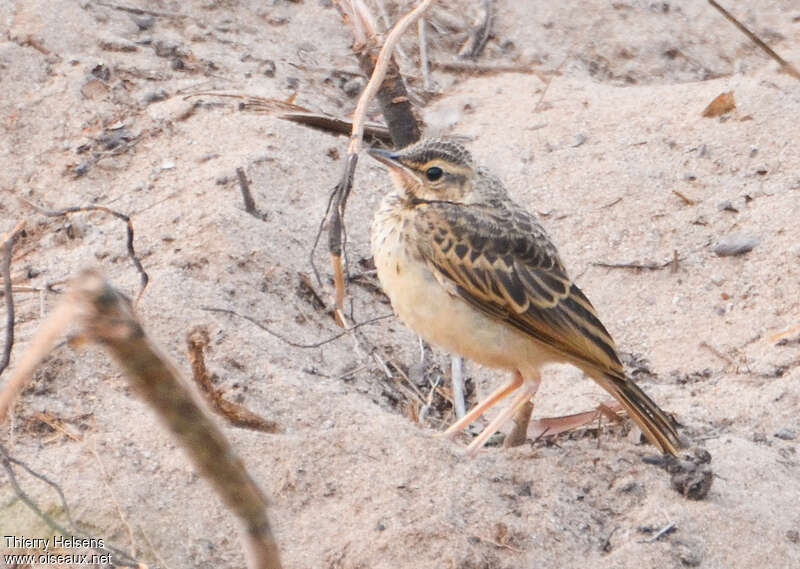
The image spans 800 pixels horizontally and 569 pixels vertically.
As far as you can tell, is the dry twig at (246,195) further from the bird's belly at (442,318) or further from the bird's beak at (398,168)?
the bird's belly at (442,318)

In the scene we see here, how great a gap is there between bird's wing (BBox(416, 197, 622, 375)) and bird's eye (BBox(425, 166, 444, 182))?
14 cm

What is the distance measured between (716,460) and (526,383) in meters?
0.83

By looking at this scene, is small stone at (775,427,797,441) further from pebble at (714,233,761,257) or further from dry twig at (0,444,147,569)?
dry twig at (0,444,147,569)

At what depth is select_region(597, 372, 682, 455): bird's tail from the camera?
14.1 feet

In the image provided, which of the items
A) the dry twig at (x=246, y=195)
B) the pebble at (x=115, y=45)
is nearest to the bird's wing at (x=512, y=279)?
the dry twig at (x=246, y=195)

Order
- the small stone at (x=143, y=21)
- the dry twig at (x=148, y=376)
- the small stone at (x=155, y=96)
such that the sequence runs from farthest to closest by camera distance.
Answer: the small stone at (x=143, y=21)
the small stone at (x=155, y=96)
the dry twig at (x=148, y=376)

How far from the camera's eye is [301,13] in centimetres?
788

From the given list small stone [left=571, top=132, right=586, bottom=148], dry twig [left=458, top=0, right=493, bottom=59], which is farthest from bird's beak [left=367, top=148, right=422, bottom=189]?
dry twig [left=458, top=0, right=493, bottom=59]

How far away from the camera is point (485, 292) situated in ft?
14.6

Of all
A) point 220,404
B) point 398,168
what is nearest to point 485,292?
point 398,168

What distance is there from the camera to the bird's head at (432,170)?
4719mm

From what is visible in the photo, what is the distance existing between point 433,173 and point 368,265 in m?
1.34

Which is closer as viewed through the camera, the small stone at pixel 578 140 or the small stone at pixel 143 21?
the small stone at pixel 578 140

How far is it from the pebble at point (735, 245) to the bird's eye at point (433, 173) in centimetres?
211
